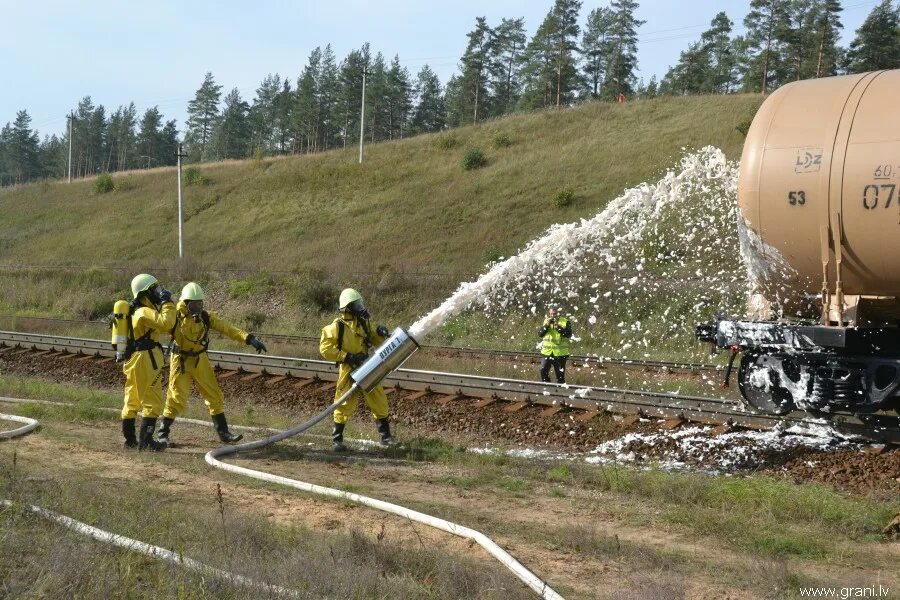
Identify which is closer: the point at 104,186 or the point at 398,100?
the point at 104,186

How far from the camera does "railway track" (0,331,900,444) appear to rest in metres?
9.75

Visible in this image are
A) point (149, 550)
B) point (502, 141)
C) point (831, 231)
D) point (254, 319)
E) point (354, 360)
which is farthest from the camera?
point (502, 141)

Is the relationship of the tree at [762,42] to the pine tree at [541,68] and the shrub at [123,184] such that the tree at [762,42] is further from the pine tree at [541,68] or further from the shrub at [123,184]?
the shrub at [123,184]

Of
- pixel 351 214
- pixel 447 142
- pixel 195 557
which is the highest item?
pixel 447 142

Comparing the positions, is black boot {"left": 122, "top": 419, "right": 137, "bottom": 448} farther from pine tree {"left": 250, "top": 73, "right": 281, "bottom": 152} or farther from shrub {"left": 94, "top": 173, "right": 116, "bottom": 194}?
pine tree {"left": 250, "top": 73, "right": 281, "bottom": 152}

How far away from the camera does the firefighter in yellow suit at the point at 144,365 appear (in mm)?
9648

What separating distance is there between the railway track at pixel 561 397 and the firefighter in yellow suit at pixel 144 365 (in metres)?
4.38

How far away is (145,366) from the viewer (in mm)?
9734

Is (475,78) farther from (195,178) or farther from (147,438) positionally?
(147,438)

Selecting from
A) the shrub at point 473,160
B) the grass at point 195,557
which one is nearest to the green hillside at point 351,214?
the shrub at point 473,160

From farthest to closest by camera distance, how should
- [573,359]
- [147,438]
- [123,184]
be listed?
1. [123,184]
2. [573,359]
3. [147,438]

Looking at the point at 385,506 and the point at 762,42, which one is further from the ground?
the point at 762,42

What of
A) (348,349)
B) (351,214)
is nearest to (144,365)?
(348,349)

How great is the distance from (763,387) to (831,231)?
207 cm
